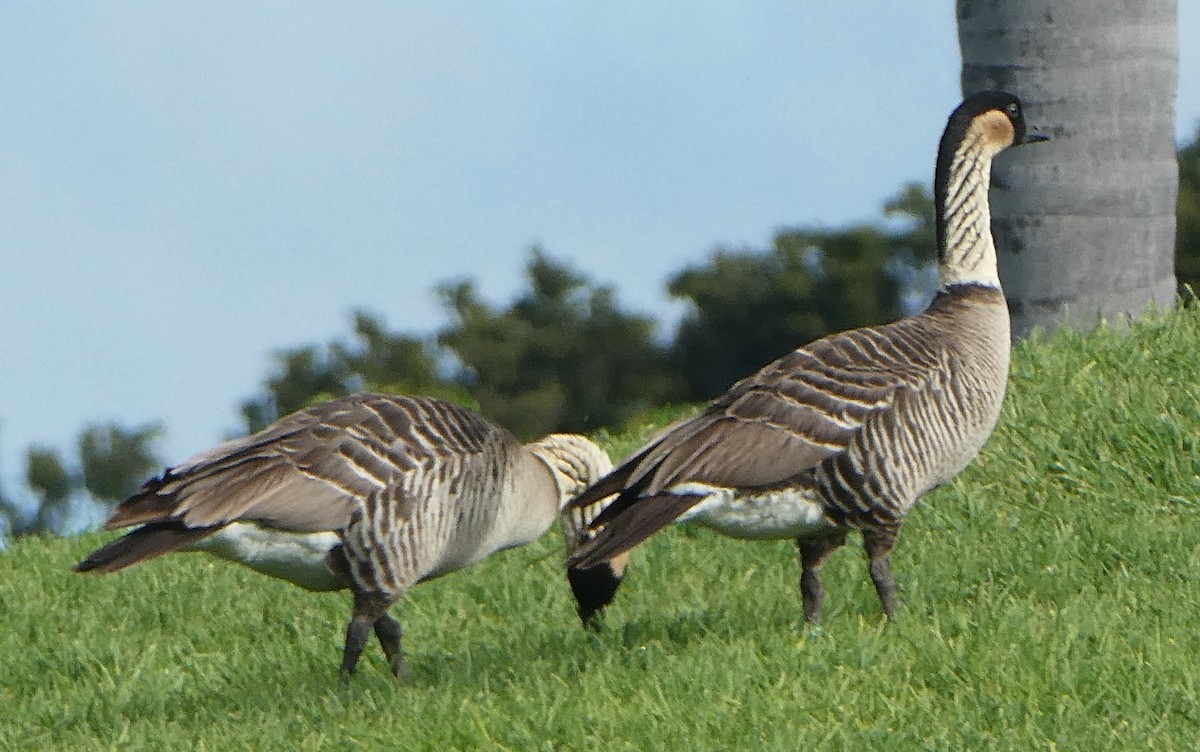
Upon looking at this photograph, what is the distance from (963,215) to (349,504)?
10.6 feet

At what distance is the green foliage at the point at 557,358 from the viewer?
2088cm

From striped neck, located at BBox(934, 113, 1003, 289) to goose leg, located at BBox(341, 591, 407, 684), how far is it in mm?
3041

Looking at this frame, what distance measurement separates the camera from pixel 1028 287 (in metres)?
11.6

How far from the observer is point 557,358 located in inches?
889

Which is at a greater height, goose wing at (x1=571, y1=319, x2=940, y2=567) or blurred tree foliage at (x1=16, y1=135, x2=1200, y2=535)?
goose wing at (x1=571, y1=319, x2=940, y2=567)

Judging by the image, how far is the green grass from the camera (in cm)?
580

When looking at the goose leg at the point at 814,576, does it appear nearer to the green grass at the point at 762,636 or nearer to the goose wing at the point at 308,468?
the green grass at the point at 762,636

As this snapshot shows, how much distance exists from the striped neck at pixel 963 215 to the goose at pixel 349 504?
2332mm

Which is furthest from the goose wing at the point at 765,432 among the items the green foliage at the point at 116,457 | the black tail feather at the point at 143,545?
the green foliage at the point at 116,457

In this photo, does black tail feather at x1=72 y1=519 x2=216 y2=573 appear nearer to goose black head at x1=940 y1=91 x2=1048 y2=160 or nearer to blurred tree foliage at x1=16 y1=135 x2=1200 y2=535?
goose black head at x1=940 y1=91 x2=1048 y2=160

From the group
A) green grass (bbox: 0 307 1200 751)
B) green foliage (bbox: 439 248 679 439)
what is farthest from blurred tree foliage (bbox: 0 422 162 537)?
green grass (bbox: 0 307 1200 751)

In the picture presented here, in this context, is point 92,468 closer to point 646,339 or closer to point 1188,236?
point 646,339

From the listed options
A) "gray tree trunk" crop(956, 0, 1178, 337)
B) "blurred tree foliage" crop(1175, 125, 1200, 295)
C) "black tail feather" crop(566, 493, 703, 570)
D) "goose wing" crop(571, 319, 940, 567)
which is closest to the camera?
"black tail feather" crop(566, 493, 703, 570)

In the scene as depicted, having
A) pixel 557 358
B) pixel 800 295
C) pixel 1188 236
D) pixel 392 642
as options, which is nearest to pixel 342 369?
pixel 557 358
